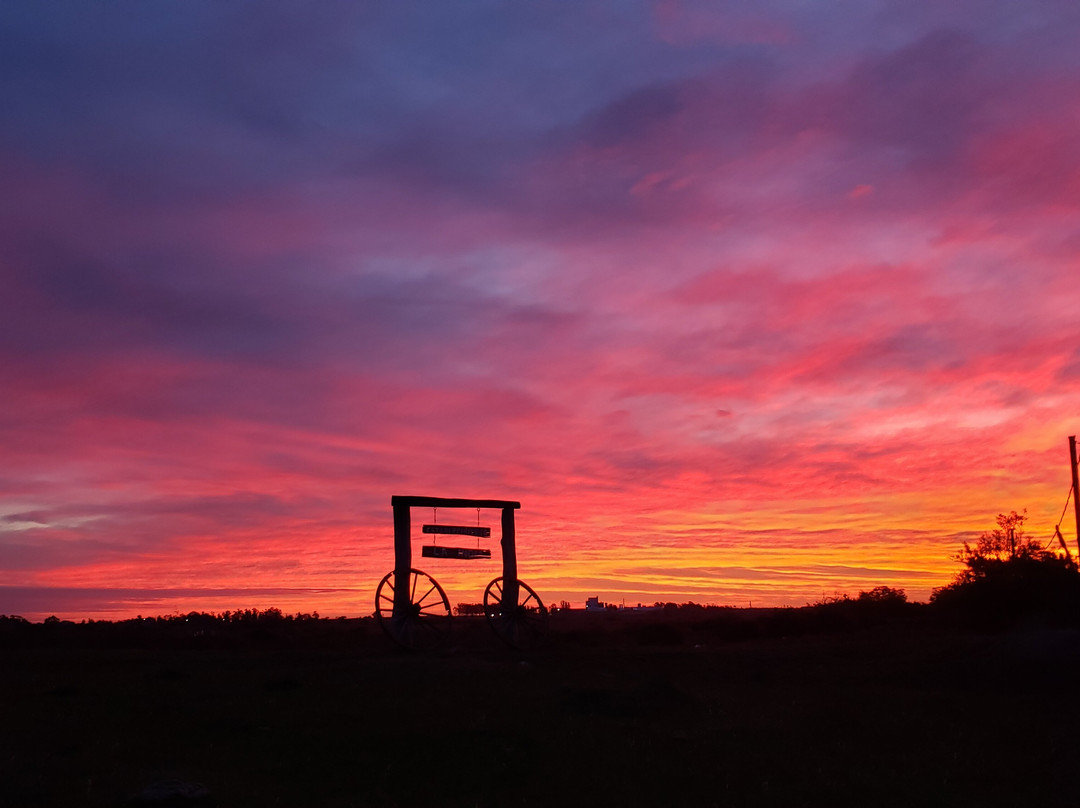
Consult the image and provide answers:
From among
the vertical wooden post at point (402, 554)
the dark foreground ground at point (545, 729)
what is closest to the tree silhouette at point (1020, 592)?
the dark foreground ground at point (545, 729)

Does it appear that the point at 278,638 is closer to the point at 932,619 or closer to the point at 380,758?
the point at 380,758

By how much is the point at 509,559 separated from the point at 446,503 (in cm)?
323

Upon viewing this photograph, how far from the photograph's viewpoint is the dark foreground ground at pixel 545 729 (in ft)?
49.1

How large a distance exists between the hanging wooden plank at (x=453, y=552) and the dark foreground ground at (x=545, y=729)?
11.3ft

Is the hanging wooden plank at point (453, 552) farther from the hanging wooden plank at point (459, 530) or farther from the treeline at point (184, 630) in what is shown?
the treeline at point (184, 630)

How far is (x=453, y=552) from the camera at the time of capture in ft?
102

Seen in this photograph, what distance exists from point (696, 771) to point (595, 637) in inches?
894

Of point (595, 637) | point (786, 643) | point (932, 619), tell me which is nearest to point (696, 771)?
point (786, 643)

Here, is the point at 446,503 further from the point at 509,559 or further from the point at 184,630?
the point at 184,630

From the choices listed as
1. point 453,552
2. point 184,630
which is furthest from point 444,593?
point 184,630

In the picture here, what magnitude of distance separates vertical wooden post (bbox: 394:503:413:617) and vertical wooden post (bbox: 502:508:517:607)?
370cm

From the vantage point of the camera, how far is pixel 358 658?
88.8 ft

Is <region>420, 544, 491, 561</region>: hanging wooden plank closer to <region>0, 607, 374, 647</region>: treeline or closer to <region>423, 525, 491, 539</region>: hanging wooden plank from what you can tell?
<region>423, 525, 491, 539</region>: hanging wooden plank

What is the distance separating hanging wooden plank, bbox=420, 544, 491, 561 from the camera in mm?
30719
